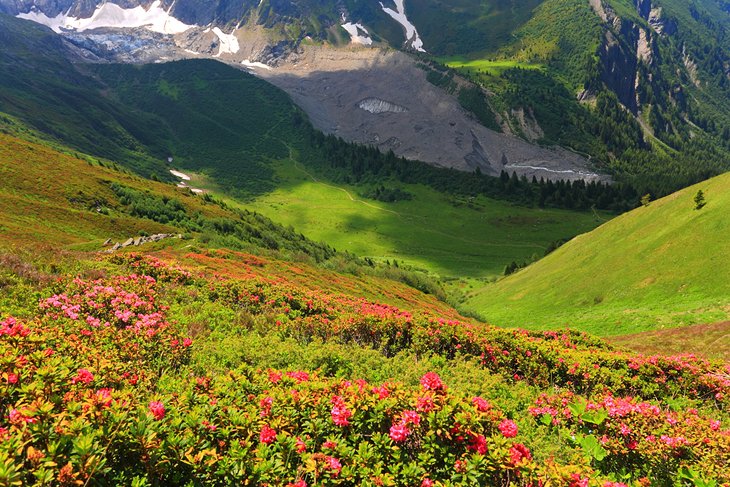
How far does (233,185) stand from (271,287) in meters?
173

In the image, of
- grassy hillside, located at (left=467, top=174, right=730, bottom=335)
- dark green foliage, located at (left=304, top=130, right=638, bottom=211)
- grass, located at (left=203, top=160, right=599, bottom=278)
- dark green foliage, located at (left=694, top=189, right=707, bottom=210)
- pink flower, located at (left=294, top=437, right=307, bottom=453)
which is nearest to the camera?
pink flower, located at (left=294, top=437, right=307, bottom=453)

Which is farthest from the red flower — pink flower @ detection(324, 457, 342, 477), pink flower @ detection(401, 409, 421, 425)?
pink flower @ detection(324, 457, 342, 477)

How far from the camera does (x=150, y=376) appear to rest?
913cm

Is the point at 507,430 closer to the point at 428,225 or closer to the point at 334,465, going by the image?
the point at 334,465

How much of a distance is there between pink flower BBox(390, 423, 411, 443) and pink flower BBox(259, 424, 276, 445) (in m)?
1.97

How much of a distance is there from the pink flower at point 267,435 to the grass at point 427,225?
3523 inches

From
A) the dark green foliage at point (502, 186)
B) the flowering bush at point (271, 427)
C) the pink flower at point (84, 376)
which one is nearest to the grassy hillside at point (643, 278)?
the flowering bush at point (271, 427)

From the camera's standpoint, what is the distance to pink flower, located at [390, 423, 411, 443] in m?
6.45

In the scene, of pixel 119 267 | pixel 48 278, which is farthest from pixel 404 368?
pixel 119 267

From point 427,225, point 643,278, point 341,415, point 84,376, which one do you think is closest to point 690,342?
point 643,278

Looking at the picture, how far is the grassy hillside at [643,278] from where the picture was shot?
2833 cm

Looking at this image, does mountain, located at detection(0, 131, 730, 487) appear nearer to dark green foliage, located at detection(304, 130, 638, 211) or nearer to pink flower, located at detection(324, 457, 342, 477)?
pink flower, located at detection(324, 457, 342, 477)

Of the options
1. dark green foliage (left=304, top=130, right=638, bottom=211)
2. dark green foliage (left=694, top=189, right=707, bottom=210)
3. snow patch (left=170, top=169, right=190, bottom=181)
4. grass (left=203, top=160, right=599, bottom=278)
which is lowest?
snow patch (left=170, top=169, right=190, bottom=181)

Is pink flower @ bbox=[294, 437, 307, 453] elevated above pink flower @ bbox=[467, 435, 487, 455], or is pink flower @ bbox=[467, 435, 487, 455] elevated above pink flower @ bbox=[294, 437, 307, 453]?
pink flower @ bbox=[467, 435, 487, 455]
